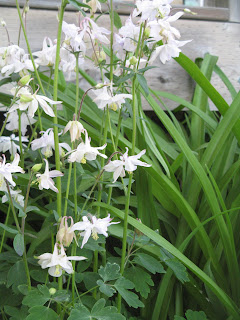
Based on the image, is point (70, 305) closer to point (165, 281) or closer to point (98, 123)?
point (165, 281)

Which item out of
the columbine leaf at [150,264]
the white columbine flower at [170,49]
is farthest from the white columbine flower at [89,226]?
the white columbine flower at [170,49]

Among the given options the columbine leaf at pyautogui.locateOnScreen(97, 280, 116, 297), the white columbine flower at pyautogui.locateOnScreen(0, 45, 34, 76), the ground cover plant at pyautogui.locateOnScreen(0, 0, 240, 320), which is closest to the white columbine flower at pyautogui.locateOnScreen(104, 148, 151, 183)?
the ground cover plant at pyautogui.locateOnScreen(0, 0, 240, 320)

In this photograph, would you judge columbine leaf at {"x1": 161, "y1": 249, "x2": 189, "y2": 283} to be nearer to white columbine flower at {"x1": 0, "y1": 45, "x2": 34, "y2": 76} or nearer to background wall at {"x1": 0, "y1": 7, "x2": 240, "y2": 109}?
white columbine flower at {"x1": 0, "y1": 45, "x2": 34, "y2": 76}

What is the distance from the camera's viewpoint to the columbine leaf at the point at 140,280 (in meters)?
1.02

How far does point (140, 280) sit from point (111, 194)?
1.20 feet

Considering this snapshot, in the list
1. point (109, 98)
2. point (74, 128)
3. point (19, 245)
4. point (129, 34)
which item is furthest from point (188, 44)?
point (19, 245)

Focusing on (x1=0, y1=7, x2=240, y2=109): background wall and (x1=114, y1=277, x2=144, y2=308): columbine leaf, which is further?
(x1=0, y1=7, x2=240, y2=109): background wall

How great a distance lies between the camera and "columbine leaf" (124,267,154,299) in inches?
40.3

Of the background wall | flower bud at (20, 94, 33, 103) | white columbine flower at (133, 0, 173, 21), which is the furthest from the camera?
the background wall

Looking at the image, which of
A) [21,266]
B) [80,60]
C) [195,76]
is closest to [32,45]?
[195,76]

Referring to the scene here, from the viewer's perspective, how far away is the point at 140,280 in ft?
3.38

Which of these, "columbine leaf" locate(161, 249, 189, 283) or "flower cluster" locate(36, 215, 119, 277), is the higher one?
"flower cluster" locate(36, 215, 119, 277)

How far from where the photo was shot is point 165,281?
1192mm

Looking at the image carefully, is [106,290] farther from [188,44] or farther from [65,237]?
[188,44]
